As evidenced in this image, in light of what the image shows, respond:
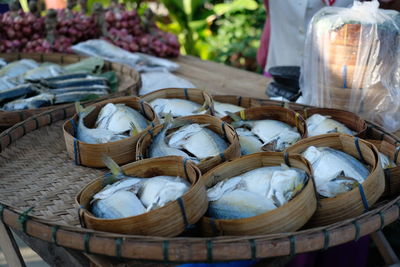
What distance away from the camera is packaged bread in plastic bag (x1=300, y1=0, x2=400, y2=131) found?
5.95ft

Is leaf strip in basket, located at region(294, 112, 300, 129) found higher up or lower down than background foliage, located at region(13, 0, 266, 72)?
higher up

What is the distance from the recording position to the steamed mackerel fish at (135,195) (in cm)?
108

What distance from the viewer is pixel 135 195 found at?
3.73ft

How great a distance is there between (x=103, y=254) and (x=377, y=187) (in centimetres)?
72

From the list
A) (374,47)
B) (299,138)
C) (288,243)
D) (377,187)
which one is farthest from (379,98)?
(288,243)

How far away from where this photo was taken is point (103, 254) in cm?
100

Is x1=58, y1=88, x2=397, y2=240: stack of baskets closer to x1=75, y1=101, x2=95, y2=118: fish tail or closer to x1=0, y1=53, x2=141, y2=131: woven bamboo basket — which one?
x1=75, y1=101, x2=95, y2=118: fish tail

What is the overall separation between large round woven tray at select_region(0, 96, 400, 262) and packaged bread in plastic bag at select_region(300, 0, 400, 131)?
0.39 meters

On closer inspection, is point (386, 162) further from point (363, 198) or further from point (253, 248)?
point (253, 248)

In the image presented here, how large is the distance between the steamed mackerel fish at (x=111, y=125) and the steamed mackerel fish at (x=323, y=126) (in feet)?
1.93

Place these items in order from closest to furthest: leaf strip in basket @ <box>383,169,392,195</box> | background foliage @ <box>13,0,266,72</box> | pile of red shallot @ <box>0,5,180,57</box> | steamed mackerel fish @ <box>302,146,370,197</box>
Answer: steamed mackerel fish @ <box>302,146,370,197</box> < leaf strip in basket @ <box>383,169,392,195</box> < pile of red shallot @ <box>0,5,180,57</box> < background foliage @ <box>13,0,266,72</box>

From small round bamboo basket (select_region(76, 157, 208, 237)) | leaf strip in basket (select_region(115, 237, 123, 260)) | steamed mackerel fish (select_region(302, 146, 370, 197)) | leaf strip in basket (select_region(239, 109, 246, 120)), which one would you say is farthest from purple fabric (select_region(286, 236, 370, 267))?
leaf strip in basket (select_region(115, 237, 123, 260))

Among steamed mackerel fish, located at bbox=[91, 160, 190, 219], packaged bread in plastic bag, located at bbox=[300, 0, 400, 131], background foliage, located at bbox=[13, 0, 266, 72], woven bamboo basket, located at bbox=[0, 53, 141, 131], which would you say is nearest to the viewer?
steamed mackerel fish, located at bbox=[91, 160, 190, 219]

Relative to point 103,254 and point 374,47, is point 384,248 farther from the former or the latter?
point 103,254
